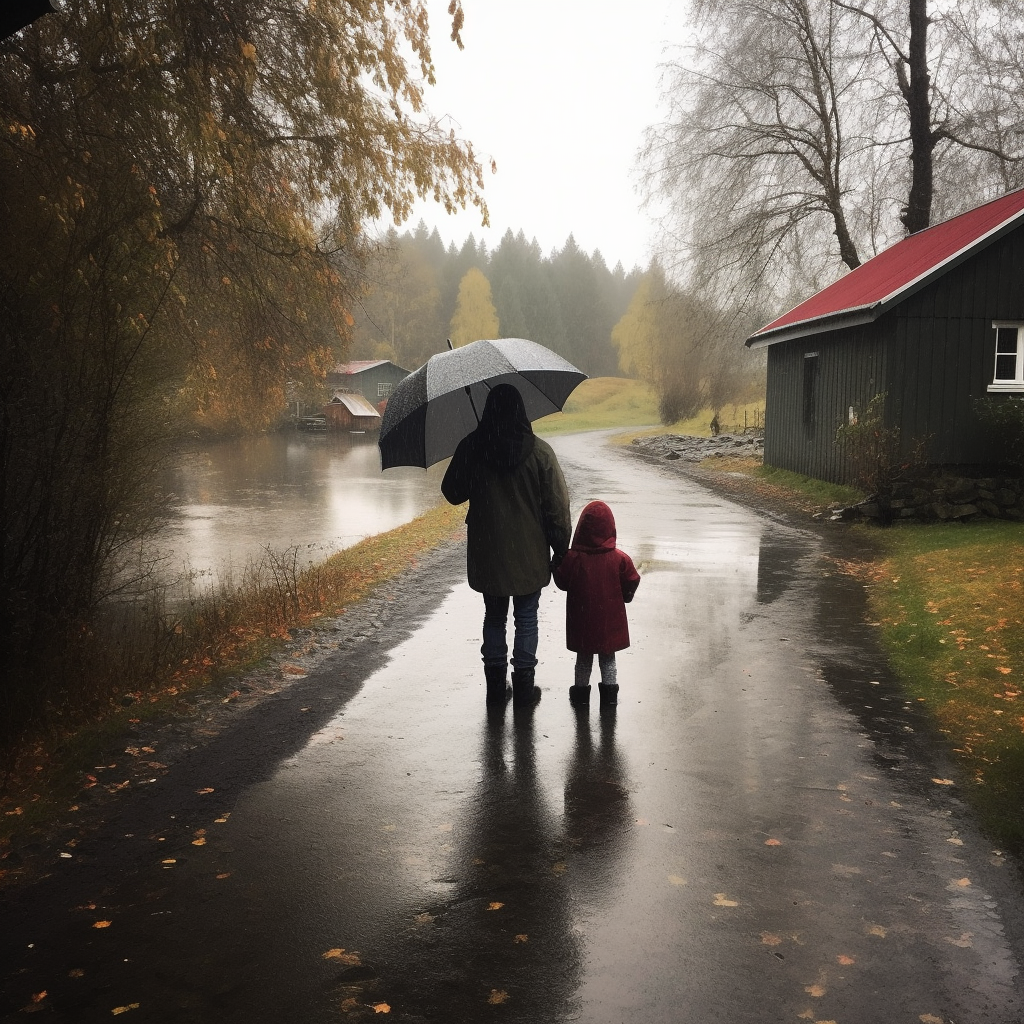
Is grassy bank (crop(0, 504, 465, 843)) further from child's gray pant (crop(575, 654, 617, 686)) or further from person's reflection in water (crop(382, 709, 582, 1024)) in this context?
child's gray pant (crop(575, 654, 617, 686))

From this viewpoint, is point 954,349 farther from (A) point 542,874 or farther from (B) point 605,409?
(B) point 605,409

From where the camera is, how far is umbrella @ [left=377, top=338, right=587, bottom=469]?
614 cm

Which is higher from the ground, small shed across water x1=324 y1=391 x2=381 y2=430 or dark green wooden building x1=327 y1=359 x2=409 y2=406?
dark green wooden building x1=327 y1=359 x2=409 y2=406

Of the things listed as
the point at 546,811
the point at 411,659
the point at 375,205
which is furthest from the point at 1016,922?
the point at 375,205

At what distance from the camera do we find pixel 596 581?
6375mm

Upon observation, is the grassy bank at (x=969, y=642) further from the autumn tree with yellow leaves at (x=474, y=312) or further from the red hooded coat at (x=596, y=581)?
the autumn tree with yellow leaves at (x=474, y=312)

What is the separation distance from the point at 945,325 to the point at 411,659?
526 inches

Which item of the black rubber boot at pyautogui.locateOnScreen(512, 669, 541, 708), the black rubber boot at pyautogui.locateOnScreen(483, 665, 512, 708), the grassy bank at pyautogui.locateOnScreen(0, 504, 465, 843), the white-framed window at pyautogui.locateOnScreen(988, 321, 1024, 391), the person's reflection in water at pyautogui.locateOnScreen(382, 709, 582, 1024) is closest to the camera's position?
the person's reflection in water at pyautogui.locateOnScreen(382, 709, 582, 1024)

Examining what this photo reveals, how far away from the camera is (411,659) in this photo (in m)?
7.89

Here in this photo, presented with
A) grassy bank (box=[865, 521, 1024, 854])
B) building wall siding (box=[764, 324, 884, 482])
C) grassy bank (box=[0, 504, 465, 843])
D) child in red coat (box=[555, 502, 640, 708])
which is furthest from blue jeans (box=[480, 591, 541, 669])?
building wall siding (box=[764, 324, 884, 482])

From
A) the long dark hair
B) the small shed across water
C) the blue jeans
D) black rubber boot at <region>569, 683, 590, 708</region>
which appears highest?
the small shed across water

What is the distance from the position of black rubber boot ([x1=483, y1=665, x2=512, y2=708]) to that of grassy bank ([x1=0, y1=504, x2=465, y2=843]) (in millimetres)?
2024

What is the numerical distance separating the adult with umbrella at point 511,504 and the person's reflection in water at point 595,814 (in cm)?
102

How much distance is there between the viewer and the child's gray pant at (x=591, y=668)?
6562 mm
